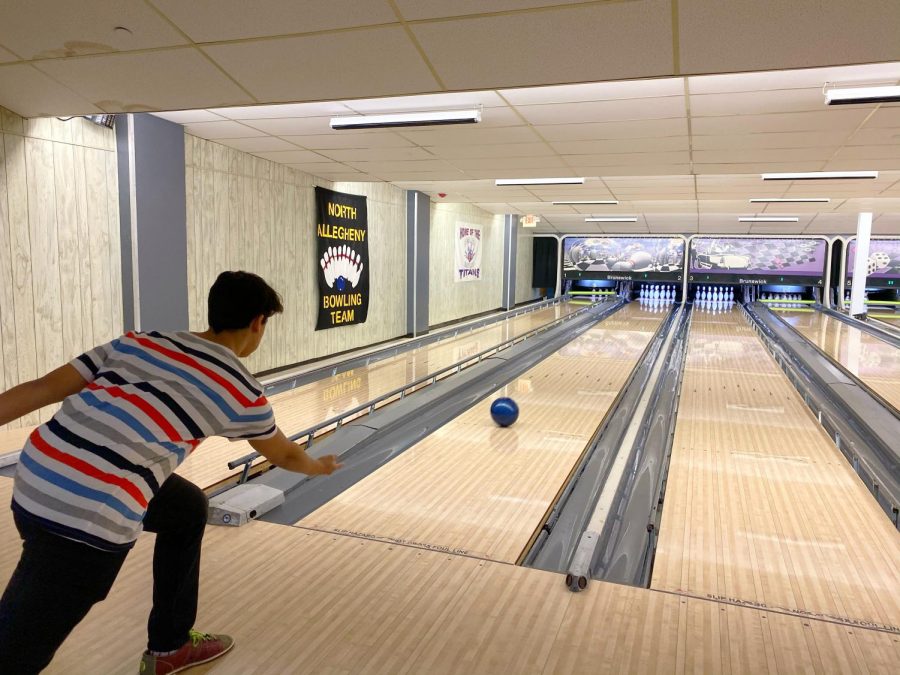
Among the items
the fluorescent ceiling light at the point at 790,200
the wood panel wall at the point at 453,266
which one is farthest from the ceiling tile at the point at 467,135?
the wood panel wall at the point at 453,266

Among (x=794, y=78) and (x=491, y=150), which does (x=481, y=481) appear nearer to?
(x=794, y=78)

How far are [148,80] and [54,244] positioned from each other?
159 centimetres

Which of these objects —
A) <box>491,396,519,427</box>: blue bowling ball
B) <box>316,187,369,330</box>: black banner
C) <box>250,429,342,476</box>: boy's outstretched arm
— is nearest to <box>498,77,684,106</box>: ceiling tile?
<box>491,396,519,427</box>: blue bowling ball

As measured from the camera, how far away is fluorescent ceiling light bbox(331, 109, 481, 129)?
398cm

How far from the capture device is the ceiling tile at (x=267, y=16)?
212 cm

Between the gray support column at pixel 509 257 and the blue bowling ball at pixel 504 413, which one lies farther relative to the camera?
A: the gray support column at pixel 509 257

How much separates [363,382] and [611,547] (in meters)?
3.37

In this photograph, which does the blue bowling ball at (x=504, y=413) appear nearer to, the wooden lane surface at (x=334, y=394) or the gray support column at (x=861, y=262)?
the wooden lane surface at (x=334, y=394)

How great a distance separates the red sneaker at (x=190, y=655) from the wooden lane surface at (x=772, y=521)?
1413 millimetres

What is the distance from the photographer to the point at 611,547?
2570 millimetres

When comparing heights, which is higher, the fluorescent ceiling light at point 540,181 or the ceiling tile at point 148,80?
the fluorescent ceiling light at point 540,181

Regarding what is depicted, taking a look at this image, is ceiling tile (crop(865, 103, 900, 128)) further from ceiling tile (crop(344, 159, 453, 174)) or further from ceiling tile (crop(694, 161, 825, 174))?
ceiling tile (crop(344, 159, 453, 174))

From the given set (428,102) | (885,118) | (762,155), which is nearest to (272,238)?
(428,102)

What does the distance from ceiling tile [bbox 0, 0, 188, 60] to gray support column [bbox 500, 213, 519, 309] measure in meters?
11.1
